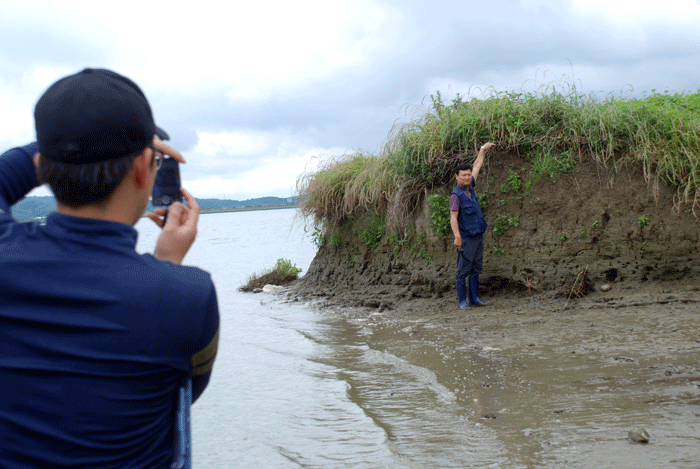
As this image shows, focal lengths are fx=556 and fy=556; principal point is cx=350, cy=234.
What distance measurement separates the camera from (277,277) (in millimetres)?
14656

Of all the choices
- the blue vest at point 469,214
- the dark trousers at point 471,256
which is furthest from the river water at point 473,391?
the blue vest at point 469,214

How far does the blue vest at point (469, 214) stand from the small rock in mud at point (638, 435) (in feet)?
16.0

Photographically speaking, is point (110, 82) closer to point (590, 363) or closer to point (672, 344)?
point (590, 363)

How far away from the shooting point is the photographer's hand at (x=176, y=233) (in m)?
1.46

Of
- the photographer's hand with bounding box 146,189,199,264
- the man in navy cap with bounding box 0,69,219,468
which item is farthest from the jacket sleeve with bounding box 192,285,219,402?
the photographer's hand with bounding box 146,189,199,264

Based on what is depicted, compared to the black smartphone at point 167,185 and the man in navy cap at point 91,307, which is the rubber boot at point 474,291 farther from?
the man in navy cap at point 91,307

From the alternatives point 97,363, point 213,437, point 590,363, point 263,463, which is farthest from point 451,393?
point 97,363

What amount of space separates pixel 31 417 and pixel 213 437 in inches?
148

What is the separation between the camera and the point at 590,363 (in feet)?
17.0

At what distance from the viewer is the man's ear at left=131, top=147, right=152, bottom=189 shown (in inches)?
51.8

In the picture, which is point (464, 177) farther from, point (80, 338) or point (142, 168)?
point (80, 338)

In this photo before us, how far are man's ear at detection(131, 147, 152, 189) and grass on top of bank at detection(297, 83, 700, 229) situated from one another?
7.99m

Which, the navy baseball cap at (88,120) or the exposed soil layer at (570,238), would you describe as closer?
the navy baseball cap at (88,120)

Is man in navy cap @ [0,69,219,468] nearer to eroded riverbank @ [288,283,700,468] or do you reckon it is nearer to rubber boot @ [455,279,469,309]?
eroded riverbank @ [288,283,700,468]
